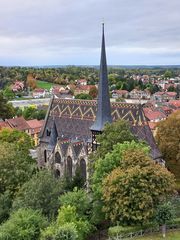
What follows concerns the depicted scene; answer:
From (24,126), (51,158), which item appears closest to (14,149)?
(51,158)

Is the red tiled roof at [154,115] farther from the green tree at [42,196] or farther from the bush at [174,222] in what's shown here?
the bush at [174,222]

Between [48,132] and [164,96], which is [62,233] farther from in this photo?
[164,96]

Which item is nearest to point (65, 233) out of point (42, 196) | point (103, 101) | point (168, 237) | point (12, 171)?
point (42, 196)

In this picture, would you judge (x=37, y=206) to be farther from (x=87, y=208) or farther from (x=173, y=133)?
(x=173, y=133)

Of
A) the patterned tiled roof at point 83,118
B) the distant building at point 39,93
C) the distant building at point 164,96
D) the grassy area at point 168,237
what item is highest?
the patterned tiled roof at point 83,118

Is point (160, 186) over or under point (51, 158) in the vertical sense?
over

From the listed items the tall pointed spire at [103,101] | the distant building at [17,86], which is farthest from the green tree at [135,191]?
the distant building at [17,86]

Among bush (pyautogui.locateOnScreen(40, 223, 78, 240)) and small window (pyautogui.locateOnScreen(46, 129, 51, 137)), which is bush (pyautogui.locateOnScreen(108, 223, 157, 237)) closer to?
bush (pyautogui.locateOnScreen(40, 223, 78, 240))
